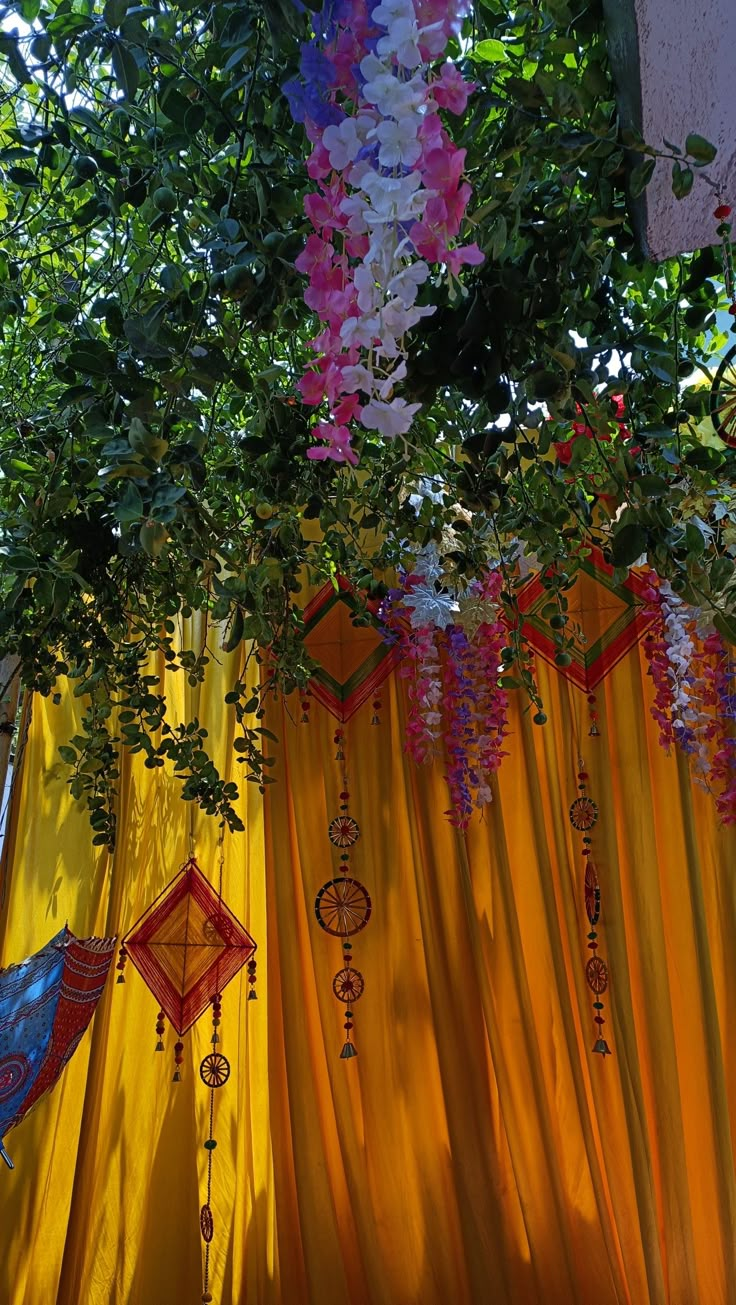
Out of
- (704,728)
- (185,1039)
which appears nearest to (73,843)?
(185,1039)

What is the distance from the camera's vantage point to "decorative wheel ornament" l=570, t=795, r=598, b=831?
2383 millimetres

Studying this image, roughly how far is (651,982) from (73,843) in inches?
58.0

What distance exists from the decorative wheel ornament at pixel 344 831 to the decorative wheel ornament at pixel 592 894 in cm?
59

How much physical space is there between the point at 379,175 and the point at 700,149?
0.83 ft

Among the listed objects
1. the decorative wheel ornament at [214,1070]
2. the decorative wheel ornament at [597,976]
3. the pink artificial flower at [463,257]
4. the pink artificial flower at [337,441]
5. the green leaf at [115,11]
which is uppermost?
the green leaf at [115,11]

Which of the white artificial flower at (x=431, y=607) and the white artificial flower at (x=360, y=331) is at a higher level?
the white artificial flower at (x=431, y=607)

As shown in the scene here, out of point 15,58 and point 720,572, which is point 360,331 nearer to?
point 15,58

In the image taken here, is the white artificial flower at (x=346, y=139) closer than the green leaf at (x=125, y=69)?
Yes

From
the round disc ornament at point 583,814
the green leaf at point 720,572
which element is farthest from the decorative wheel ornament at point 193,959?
the green leaf at point 720,572

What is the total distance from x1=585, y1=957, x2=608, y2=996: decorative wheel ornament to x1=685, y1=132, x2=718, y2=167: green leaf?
6.37ft

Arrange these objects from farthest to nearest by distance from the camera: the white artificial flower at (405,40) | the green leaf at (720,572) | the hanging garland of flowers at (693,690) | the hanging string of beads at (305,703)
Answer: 1. the hanging string of beads at (305,703)
2. the hanging garland of flowers at (693,690)
3. the green leaf at (720,572)
4. the white artificial flower at (405,40)

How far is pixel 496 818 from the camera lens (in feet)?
7.95

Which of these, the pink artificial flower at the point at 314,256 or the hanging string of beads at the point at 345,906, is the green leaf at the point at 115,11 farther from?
the hanging string of beads at the point at 345,906

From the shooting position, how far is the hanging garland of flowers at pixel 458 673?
2357 mm
